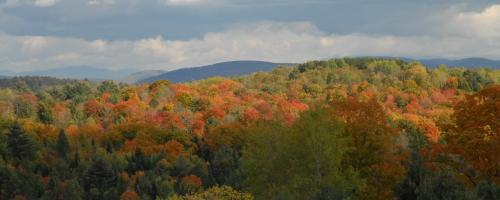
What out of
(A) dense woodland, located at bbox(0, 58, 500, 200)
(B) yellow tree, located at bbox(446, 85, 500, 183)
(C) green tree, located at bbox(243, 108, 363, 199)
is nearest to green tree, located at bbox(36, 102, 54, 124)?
(A) dense woodland, located at bbox(0, 58, 500, 200)

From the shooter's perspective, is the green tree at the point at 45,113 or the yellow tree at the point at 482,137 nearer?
the yellow tree at the point at 482,137

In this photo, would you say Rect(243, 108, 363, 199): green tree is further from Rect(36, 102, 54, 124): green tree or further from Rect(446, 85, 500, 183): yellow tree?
Rect(36, 102, 54, 124): green tree

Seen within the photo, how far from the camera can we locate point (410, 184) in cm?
3781

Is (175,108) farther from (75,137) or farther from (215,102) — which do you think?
(75,137)

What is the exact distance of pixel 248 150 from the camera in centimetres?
5419

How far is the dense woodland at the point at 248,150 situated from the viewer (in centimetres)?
4019

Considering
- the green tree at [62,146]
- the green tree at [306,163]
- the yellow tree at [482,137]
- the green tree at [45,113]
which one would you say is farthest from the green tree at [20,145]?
the yellow tree at [482,137]

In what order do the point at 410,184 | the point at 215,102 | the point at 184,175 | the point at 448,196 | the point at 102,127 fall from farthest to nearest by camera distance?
the point at 215,102
the point at 102,127
the point at 184,175
the point at 410,184
the point at 448,196

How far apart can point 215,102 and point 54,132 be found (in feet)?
186

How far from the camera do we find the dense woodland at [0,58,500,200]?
40.2 meters

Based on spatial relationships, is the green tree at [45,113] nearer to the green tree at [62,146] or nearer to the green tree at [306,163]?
the green tree at [62,146]

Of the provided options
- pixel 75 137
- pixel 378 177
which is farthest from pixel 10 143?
pixel 378 177

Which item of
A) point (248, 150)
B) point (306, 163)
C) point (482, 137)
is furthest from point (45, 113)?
point (482, 137)

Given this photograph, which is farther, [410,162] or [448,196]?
[410,162]
